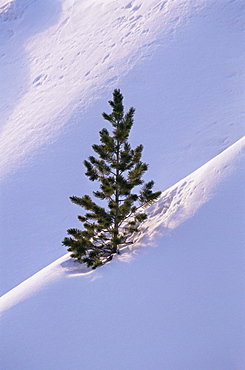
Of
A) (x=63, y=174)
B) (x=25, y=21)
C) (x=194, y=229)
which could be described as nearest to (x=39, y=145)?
(x=63, y=174)

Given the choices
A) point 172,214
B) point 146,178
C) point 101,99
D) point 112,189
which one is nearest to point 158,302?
point 172,214

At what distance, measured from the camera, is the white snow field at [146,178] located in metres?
9.01

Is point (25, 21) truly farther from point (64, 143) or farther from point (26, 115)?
point (64, 143)

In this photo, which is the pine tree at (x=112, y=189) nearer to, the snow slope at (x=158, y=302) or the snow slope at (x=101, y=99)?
the snow slope at (x=158, y=302)

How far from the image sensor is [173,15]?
26.0 m

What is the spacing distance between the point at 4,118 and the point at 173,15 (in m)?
10.5

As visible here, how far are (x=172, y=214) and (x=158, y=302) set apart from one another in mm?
2109

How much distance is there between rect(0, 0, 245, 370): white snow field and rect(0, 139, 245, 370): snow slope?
2 cm

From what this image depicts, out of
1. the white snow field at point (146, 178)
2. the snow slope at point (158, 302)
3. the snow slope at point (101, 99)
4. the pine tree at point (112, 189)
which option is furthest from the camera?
the snow slope at point (101, 99)

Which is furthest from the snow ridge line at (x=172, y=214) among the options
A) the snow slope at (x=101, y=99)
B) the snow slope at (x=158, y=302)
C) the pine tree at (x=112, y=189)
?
the snow slope at (x=101, y=99)

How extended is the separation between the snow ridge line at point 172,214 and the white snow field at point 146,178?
3cm

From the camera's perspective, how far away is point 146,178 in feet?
59.8

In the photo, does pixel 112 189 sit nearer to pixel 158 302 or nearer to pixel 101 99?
pixel 158 302

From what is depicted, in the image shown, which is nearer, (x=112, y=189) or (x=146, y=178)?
(x=112, y=189)
